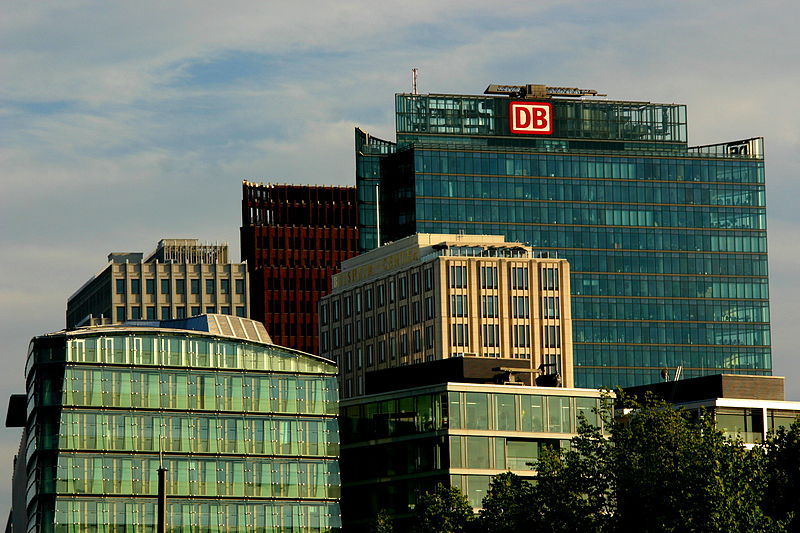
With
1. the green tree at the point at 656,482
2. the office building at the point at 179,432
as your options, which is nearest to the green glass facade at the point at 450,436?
the office building at the point at 179,432

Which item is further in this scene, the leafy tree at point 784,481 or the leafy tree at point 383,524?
the leafy tree at point 383,524

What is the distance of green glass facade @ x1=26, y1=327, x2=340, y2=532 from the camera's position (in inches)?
7156

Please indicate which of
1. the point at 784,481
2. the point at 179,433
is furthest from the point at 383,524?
the point at 784,481

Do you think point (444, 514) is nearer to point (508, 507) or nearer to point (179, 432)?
point (508, 507)

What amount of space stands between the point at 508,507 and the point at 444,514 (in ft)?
31.1

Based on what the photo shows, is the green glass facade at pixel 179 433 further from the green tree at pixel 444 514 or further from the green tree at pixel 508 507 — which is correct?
the green tree at pixel 508 507

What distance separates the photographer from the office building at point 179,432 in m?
182

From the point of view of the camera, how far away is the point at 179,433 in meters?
186

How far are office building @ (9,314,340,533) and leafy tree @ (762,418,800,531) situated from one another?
200 feet

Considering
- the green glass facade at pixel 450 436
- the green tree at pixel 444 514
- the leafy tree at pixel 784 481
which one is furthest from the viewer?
the green glass facade at pixel 450 436

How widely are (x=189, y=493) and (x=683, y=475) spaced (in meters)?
70.8

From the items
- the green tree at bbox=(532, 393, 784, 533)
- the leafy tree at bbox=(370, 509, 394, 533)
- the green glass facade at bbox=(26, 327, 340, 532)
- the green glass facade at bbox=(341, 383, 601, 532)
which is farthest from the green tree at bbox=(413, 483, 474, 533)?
the green glass facade at bbox=(26, 327, 340, 532)

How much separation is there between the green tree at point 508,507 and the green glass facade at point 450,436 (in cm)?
2556

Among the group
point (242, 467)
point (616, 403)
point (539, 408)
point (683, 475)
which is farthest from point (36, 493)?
point (683, 475)
